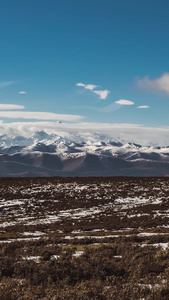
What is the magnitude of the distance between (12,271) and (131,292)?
4885 mm

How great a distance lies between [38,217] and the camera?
38.2m

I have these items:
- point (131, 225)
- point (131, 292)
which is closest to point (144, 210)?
point (131, 225)

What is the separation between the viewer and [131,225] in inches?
1127

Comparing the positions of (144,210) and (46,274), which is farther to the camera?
(144,210)

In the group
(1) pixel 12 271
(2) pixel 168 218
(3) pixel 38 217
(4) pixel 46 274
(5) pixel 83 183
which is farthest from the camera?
(5) pixel 83 183

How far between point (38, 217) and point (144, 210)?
14746 mm

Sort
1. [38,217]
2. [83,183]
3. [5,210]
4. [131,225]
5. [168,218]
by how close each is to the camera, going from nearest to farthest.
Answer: [131,225]
[168,218]
[38,217]
[5,210]
[83,183]

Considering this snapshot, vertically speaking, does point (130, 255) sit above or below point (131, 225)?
above

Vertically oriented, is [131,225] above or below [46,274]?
below

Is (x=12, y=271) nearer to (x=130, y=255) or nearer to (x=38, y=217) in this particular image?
(x=130, y=255)

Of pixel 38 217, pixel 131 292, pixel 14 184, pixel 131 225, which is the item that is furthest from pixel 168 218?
pixel 14 184

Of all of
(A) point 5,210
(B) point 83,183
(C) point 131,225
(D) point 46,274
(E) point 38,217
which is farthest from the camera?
(B) point 83,183

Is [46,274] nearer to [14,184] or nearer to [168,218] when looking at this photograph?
[168,218]

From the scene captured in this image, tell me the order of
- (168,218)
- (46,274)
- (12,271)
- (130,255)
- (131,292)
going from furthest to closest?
(168,218)
(130,255)
(12,271)
(46,274)
(131,292)
